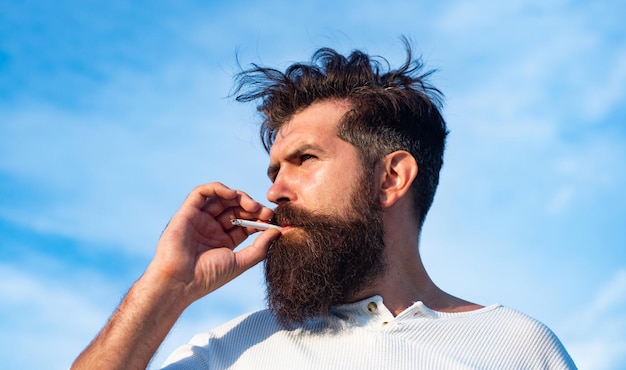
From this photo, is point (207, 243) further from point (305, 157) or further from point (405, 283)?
point (405, 283)

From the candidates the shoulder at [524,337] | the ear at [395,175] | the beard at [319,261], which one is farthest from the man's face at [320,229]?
the shoulder at [524,337]

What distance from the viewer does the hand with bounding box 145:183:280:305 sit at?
4.45 meters

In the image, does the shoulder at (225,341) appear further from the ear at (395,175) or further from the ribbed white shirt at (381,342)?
the ear at (395,175)

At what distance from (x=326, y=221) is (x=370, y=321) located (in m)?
0.64

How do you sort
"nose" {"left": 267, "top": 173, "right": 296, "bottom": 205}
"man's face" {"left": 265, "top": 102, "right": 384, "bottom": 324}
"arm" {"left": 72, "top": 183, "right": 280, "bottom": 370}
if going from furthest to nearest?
"nose" {"left": 267, "top": 173, "right": 296, "bottom": 205}
"man's face" {"left": 265, "top": 102, "right": 384, "bottom": 324}
"arm" {"left": 72, "top": 183, "right": 280, "bottom": 370}

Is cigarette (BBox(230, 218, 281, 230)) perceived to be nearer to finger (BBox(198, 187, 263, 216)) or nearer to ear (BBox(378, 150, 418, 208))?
finger (BBox(198, 187, 263, 216))

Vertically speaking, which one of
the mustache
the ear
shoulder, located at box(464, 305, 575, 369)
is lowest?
shoulder, located at box(464, 305, 575, 369)

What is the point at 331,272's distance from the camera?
4609 millimetres

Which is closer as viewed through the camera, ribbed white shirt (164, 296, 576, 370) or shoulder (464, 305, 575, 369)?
ribbed white shirt (164, 296, 576, 370)

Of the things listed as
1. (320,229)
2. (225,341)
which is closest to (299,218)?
(320,229)

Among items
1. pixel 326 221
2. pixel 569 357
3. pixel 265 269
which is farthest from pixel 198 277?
pixel 569 357

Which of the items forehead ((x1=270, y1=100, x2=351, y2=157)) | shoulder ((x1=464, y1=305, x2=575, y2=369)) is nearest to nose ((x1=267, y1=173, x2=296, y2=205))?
forehead ((x1=270, y1=100, x2=351, y2=157))

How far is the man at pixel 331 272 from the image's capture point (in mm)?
4281

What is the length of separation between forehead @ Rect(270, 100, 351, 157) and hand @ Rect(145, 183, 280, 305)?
0.52 m
